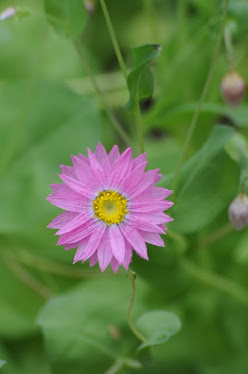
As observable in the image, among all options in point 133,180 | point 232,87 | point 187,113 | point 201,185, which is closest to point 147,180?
point 133,180

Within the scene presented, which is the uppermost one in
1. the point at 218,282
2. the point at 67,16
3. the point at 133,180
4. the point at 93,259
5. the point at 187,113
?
the point at 187,113

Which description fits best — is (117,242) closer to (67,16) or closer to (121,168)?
(121,168)

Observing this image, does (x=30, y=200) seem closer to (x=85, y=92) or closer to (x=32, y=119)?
(x=32, y=119)

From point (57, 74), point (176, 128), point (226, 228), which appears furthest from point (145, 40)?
point (226, 228)

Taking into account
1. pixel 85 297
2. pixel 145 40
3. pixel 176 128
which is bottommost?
pixel 85 297

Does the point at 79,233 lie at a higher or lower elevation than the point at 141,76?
lower

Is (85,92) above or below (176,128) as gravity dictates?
Answer: above

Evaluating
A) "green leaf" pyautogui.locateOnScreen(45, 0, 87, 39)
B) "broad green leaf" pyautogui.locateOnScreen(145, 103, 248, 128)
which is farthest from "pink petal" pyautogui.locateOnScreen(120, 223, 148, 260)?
"broad green leaf" pyautogui.locateOnScreen(145, 103, 248, 128)
